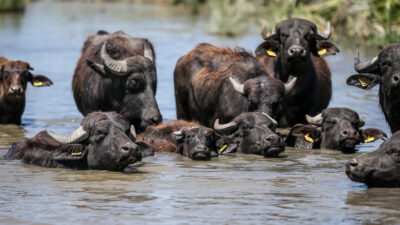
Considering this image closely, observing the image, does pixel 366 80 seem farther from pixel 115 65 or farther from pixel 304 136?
pixel 115 65

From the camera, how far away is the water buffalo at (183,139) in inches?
424

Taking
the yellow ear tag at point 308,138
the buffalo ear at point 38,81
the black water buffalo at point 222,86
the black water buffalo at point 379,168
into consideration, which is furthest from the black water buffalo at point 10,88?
the black water buffalo at point 379,168

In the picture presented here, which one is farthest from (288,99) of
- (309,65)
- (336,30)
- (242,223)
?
(336,30)

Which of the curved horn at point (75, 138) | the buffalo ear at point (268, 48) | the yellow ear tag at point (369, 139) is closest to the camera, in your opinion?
the curved horn at point (75, 138)

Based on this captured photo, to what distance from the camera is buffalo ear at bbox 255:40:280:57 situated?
43.8 ft

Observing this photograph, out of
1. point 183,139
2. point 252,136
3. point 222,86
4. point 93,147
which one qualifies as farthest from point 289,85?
point 93,147

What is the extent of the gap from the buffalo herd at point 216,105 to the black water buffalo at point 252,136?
1 centimetres

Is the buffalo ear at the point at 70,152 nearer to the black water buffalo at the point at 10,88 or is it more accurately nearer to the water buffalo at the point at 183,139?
the water buffalo at the point at 183,139

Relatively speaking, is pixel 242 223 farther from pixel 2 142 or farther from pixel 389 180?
pixel 2 142

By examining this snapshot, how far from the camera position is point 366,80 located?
33.9 ft

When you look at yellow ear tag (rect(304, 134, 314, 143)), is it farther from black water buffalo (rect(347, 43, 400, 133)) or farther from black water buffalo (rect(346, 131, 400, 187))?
black water buffalo (rect(346, 131, 400, 187))

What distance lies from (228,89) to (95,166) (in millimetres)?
3619

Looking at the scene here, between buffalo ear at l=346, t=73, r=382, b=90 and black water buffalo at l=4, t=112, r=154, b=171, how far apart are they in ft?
9.01

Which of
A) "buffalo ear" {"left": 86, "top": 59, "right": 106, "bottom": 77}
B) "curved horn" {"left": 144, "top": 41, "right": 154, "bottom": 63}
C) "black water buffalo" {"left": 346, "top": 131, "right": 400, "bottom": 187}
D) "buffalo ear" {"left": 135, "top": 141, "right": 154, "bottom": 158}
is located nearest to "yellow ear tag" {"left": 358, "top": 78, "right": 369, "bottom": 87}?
"black water buffalo" {"left": 346, "top": 131, "right": 400, "bottom": 187}
